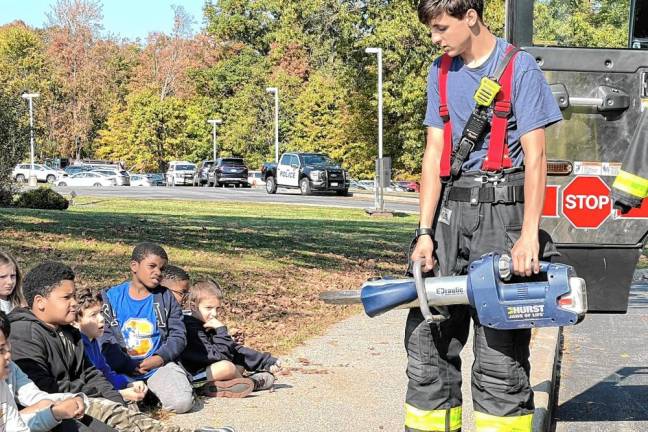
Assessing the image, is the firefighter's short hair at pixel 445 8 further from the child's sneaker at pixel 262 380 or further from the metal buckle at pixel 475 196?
the child's sneaker at pixel 262 380

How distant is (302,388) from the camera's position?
6.79 meters

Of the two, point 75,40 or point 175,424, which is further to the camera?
point 75,40

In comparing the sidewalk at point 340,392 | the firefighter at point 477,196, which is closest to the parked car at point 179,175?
the sidewalk at point 340,392

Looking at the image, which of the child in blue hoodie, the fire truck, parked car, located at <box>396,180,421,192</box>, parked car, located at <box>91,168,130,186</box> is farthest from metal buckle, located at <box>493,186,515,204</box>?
parked car, located at <box>91,168,130,186</box>

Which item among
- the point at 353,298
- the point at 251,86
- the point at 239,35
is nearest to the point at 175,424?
the point at 353,298

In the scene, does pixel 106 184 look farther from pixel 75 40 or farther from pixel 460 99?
pixel 460 99

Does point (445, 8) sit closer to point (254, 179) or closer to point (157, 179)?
point (254, 179)

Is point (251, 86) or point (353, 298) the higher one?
point (251, 86)

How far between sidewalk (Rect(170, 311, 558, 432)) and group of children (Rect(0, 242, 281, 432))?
213 mm

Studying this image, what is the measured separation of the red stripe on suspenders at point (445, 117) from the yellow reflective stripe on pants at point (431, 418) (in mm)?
1020

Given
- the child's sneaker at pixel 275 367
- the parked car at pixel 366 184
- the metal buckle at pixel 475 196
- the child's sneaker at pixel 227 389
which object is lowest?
the parked car at pixel 366 184

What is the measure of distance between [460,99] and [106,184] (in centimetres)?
5860

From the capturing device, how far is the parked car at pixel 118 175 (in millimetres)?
61781

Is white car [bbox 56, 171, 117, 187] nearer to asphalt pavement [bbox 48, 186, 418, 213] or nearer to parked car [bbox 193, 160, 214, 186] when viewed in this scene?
parked car [bbox 193, 160, 214, 186]
